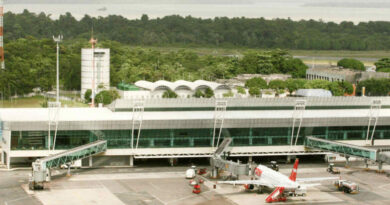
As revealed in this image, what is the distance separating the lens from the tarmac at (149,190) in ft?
302

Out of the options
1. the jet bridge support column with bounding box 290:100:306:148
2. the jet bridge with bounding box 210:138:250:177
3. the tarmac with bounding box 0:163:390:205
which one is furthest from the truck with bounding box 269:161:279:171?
the jet bridge support column with bounding box 290:100:306:148

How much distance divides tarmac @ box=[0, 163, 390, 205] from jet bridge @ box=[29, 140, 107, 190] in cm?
168

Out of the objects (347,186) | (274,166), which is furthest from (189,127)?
(347,186)

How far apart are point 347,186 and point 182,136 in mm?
31357

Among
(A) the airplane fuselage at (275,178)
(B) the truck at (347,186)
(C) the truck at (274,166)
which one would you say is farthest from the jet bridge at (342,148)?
(A) the airplane fuselage at (275,178)

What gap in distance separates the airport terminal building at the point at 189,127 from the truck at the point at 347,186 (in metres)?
21.1

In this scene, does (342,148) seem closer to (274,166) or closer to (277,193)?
(274,166)

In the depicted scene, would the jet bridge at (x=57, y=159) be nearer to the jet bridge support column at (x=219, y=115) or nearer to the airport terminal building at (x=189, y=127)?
the airport terminal building at (x=189, y=127)

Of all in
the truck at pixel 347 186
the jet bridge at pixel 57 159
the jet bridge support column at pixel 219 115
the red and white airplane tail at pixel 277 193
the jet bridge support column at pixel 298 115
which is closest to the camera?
the red and white airplane tail at pixel 277 193

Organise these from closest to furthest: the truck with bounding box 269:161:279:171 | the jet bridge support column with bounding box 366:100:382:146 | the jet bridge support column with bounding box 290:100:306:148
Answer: the truck with bounding box 269:161:279:171, the jet bridge support column with bounding box 290:100:306:148, the jet bridge support column with bounding box 366:100:382:146

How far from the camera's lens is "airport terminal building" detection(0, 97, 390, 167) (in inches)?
4412

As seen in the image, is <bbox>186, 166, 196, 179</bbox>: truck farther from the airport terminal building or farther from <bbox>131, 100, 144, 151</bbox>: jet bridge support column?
<bbox>131, 100, 144, 151</bbox>: jet bridge support column

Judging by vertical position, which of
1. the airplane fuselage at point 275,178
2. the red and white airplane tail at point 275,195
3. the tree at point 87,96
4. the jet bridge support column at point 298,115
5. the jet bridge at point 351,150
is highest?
the jet bridge support column at point 298,115

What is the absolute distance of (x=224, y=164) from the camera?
10356 cm
